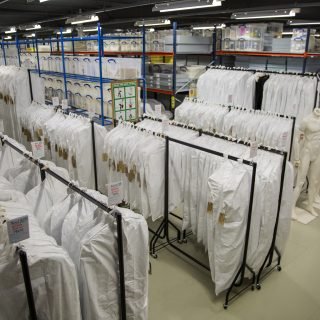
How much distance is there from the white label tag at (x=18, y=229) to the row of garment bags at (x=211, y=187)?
1.79 m

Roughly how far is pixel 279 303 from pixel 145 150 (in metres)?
2.11

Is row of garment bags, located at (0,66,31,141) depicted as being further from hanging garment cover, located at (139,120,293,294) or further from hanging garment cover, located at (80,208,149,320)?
hanging garment cover, located at (80,208,149,320)

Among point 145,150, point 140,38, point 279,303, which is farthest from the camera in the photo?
point 140,38

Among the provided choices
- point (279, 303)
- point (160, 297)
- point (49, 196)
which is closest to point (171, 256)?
point (160, 297)

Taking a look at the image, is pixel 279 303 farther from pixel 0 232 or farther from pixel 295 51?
pixel 295 51

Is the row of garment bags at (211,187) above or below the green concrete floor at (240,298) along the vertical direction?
above

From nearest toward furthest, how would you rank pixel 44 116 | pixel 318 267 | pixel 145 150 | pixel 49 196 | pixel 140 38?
pixel 49 196 < pixel 145 150 < pixel 318 267 < pixel 44 116 < pixel 140 38

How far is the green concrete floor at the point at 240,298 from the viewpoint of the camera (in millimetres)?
3162

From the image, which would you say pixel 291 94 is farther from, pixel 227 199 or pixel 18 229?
pixel 18 229

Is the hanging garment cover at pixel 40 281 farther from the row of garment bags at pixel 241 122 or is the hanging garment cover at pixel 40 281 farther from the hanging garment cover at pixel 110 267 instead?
the row of garment bags at pixel 241 122

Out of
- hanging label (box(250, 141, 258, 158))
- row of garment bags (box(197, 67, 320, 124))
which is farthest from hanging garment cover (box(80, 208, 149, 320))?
row of garment bags (box(197, 67, 320, 124))

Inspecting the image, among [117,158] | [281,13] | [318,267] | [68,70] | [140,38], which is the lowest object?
[318,267]

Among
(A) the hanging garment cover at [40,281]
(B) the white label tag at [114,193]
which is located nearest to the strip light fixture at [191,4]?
(B) the white label tag at [114,193]

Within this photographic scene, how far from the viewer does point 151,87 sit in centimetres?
779
